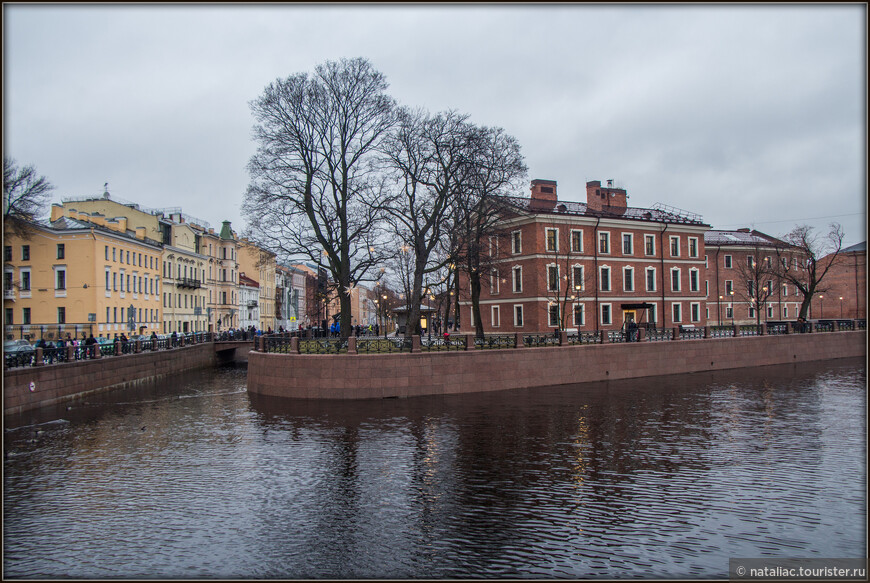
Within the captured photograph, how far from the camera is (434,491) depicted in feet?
47.1

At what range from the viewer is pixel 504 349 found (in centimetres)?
3241

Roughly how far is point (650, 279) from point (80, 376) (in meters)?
47.4

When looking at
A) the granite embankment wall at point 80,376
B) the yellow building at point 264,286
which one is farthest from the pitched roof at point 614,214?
the yellow building at point 264,286

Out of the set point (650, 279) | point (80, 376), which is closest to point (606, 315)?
point (650, 279)

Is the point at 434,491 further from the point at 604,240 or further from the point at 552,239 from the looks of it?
the point at 604,240

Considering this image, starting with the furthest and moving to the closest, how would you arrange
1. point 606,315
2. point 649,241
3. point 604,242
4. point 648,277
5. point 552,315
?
point 649,241
point 648,277
point 604,242
point 606,315
point 552,315

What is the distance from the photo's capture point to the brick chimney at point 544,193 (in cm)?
5541

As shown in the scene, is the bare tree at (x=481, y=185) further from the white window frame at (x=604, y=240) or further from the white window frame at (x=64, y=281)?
the white window frame at (x=64, y=281)

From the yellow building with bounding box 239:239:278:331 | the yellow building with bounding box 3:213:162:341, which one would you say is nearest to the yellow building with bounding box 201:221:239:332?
the yellow building with bounding box 239:239:278:331

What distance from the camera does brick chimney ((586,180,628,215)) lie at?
5869 centimetres

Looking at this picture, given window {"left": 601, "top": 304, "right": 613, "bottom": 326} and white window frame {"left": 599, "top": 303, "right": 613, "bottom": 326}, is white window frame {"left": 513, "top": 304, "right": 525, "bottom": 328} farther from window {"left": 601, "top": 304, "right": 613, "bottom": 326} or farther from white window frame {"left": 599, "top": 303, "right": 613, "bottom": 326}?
window {"left": 601, "top": 304, "right": 613, "bottom": 326}

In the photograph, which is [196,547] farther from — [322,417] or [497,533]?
[322,417]

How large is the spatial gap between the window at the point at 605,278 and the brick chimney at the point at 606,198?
6.40 metres

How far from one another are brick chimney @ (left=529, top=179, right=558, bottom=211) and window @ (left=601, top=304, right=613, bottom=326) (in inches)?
401
